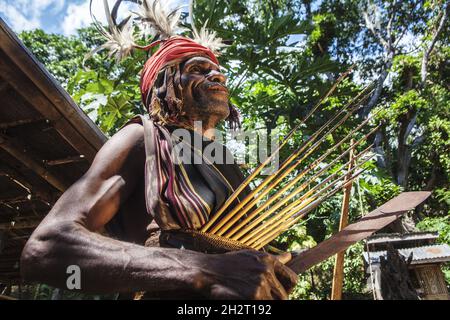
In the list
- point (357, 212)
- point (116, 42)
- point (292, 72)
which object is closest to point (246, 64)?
point (292, 72)

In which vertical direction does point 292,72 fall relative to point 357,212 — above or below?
above

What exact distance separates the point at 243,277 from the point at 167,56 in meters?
1.32

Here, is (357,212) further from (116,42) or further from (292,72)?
(116,42)

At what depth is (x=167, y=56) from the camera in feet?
6.50

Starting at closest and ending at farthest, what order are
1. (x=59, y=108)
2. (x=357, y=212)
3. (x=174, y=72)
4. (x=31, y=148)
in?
(x=174, y=72)
(x=59, y=108)
(x=31, y=148)
(x=357, y=212)

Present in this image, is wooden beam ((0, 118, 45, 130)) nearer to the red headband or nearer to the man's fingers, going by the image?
the red headband

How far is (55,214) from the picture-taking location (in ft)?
4.13

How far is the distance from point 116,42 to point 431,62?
739 inches

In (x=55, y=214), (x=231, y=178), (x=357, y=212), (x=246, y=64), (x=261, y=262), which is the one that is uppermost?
(x=246, y=64)

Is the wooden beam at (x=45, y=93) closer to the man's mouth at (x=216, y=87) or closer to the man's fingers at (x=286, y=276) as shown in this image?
the man's mouth at (x=216, y=87)

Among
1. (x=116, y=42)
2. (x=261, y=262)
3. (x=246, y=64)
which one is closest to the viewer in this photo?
(x=261, y=262)

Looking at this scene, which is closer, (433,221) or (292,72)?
(292,72)

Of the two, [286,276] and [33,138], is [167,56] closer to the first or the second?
[286,276]

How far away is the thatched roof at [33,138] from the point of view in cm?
279
